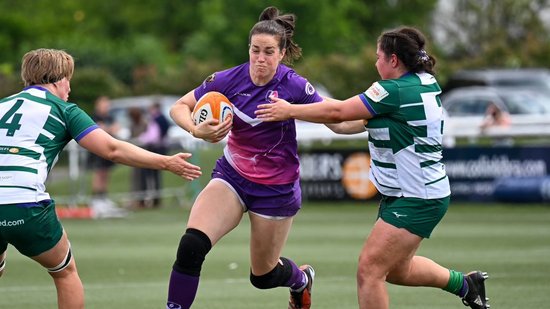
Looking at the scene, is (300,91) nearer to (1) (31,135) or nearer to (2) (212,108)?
(2) (212,108)

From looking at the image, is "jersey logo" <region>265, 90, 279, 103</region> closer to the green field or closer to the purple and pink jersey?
the purple and pink jersey

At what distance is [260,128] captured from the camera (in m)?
8.17

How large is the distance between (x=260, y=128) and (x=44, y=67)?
5.39 feet

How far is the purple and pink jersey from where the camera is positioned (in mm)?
8180

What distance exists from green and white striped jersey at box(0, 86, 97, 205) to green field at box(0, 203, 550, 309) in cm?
256

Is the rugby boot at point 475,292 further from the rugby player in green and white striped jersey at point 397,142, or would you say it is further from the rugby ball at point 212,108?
the rugby ball at point 212,108

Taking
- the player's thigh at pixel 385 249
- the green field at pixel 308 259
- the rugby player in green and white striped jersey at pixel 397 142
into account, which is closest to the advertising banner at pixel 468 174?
the green field at pixel 308 259

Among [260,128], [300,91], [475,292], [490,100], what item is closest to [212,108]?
[260,128]

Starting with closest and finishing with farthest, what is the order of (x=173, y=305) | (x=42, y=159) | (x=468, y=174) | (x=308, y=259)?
1. (x=42, y=159)
2. (x=173, y=305)
3. (x=308, y=259)
4. (x=468, y=174)

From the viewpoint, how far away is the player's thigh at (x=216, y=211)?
7.91 meters

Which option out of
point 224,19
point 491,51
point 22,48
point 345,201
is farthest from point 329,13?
point 345,201

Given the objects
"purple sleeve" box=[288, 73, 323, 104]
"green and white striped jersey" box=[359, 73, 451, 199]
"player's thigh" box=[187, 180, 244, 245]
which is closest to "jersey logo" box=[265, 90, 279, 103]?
"purple sleeve" box=[288, 73, 323, 104]

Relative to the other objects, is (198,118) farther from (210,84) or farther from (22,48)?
(22,48)

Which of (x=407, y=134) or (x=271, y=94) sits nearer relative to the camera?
(x=407, y=134)
